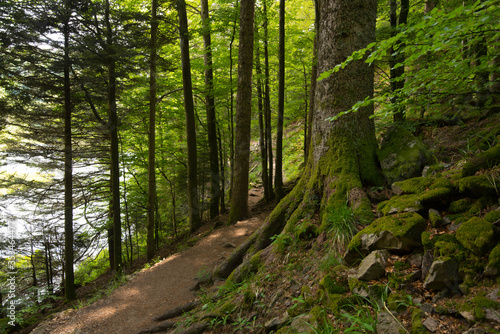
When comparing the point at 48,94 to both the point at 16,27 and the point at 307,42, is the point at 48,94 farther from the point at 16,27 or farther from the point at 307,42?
the point at 307,42

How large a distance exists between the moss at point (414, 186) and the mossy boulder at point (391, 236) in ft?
1.83

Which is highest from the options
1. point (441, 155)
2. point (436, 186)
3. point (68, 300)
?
point (441, 155)

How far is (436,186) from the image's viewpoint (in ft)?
8.97

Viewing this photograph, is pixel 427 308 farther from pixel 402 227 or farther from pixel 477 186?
pixel 477 186

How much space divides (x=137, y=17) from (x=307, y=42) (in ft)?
23.2

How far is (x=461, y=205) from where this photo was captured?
8.00ft

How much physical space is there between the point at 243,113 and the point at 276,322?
681cm

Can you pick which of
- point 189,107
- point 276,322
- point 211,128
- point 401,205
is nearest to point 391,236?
point 401,205

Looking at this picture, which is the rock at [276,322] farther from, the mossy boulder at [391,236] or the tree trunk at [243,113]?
the tree trunk at [243,113]

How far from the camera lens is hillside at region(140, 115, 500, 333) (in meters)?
1.85

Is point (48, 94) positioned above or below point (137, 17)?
below

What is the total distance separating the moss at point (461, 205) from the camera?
7.92 ft

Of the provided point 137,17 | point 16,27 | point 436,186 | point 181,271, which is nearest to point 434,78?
point 436,186

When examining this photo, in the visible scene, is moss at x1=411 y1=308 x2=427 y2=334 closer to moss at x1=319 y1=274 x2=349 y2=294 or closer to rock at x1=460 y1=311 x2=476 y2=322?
rock at x1=460 y1=311 x2=476 y2=322
